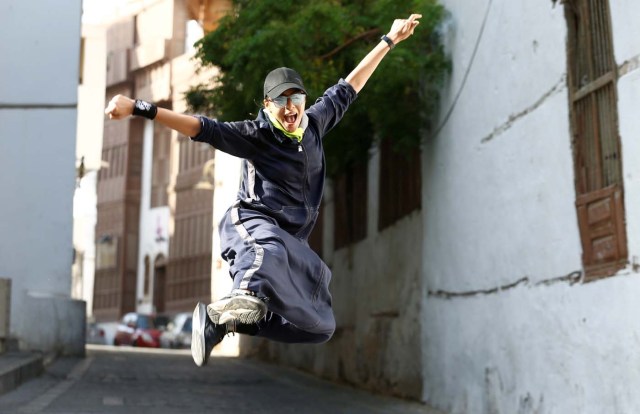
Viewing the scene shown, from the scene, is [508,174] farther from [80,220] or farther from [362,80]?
[80,220]

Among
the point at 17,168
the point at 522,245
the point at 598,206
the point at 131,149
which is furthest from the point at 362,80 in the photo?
the point at 131,149

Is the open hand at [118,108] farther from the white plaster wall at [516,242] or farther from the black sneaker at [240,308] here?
the white plaster wall at [516,242]

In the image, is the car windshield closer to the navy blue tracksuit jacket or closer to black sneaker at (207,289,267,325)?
the navy blue tracksuit jacket

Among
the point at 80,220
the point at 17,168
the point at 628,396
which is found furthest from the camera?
the point at 80,220

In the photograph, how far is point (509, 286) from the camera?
11125 mm

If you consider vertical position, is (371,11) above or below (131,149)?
below

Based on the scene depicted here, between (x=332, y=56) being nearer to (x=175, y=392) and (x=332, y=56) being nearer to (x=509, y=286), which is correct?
(x=509, y=286)

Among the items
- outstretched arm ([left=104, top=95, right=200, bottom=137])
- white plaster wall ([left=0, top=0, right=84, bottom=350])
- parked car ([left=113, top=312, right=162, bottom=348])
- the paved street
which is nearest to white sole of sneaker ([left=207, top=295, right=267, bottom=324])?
outstretched arm ([left=104, top=95, right=200, bottom=137])

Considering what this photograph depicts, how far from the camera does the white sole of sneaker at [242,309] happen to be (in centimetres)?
528

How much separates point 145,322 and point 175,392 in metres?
26.2

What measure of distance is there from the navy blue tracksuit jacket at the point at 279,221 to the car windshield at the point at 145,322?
33.1 meters

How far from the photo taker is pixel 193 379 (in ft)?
49.4

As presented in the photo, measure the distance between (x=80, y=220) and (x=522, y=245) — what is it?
43.1 metres

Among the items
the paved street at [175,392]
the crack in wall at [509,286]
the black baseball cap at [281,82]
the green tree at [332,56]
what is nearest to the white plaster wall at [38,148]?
the paved street at [175,392]
